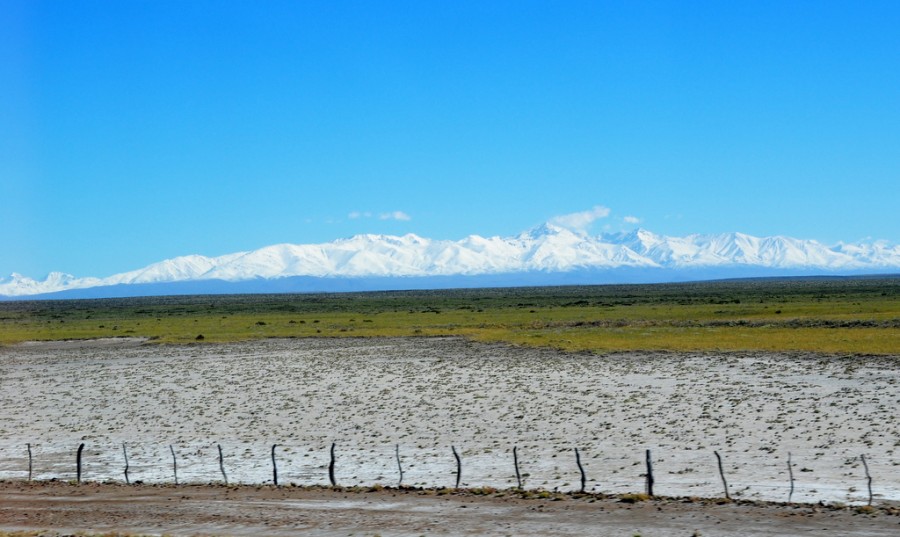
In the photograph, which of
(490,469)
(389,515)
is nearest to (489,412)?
(490,469)

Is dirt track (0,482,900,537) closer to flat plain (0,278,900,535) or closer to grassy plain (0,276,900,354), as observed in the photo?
flat plain (0,278,900,535)

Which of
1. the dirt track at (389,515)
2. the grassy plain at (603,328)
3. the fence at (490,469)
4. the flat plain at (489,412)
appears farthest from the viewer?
the grassy plain at (603,328)

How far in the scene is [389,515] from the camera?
93.8 ft

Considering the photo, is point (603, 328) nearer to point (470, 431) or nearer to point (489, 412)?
point (489, 412)

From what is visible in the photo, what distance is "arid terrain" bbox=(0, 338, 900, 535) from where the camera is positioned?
29.4 metres

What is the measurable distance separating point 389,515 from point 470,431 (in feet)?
45.4

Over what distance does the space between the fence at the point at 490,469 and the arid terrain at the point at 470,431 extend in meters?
0.14

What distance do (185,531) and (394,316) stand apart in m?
110

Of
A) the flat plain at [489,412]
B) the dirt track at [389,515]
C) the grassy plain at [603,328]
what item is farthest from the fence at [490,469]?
the grassy plain at [603,328]

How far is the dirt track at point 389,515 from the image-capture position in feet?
84.6

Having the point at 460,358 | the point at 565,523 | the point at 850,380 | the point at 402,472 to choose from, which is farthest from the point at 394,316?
the point at 565,523

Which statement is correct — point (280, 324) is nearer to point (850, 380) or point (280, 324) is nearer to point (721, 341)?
point (721, 341)

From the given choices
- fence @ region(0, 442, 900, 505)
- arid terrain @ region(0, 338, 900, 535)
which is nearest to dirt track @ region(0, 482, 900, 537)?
arid terrain @ region(0, 338, 900, 535)

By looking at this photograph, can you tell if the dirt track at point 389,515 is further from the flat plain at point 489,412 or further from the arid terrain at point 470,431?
the flat plain at point 489,412
